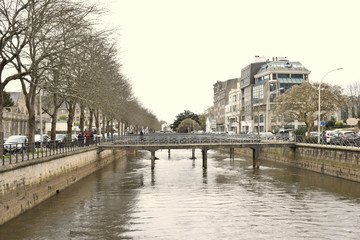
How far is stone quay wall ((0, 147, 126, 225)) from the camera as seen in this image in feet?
60.4

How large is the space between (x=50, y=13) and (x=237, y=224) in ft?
51.6

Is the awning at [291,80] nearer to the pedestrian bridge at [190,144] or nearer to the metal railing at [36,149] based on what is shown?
the pedestrian bridge at [190,144]

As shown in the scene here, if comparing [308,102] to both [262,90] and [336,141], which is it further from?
[262,90]

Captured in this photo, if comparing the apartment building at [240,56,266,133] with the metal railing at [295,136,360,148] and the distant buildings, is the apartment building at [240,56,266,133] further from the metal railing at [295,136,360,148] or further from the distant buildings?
the metal railing at [295,136,360,148]

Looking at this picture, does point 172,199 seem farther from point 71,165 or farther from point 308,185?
point 308,185

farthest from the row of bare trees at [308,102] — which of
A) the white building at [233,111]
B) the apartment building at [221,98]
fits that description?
the apartment building at [221,98]

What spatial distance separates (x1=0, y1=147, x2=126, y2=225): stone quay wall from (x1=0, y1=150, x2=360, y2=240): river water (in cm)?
58

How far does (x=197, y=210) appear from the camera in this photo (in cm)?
2269

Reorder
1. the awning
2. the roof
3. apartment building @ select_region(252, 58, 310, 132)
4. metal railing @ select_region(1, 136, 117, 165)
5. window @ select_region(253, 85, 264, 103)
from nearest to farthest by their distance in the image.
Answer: metal railing @ select_region(1, 136, 117, 165) → apartment building @ select_region(252, 58, 310, 132) → the awning → the roof → window @ select_region(253, 85, 264, 103)

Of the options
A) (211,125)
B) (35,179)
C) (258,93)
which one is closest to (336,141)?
(35,179)

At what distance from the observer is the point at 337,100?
5353cm

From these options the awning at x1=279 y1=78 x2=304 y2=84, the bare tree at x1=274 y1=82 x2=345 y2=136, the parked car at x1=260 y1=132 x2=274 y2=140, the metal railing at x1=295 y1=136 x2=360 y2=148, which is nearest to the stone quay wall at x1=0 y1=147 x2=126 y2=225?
the metal railing at x1=295 y1=136 x2=360 y2=148

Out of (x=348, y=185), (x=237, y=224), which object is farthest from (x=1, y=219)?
(x=348, y=185)

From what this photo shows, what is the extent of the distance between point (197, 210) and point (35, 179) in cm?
896
